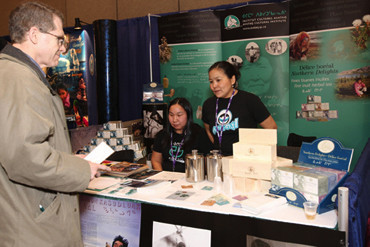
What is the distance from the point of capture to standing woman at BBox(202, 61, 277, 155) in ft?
→ 8.68

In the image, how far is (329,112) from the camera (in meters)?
3.62

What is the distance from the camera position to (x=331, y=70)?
11.7ft

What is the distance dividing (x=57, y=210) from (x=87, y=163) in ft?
0.75

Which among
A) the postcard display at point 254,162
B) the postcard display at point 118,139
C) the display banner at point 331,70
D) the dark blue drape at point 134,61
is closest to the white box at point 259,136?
the postcard display at point 254,162

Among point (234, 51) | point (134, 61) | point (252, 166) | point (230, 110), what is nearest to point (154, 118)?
point (234, 51)

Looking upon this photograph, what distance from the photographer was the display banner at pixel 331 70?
3377mm

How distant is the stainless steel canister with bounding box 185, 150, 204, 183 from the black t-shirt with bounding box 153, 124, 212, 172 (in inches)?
26.3

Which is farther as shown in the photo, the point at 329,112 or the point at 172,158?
the point at 329,112

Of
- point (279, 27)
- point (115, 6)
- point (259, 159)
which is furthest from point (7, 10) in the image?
point (259, 159)

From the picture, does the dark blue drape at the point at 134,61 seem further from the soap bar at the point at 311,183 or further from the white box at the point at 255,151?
the soap bar at the point at 311,183

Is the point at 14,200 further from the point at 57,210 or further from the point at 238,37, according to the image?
the point at 238,37

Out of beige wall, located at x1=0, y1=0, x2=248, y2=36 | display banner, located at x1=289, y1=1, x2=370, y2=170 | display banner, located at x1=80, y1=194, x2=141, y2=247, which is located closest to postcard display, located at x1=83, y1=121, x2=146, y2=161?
display banner, located at x1=80, y1=194, x2=141, y2=247

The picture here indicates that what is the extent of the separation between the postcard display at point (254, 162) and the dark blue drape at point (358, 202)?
0.34 metres

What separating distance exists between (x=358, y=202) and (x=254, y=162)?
0.52 m
